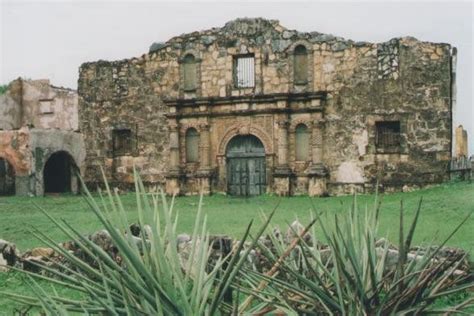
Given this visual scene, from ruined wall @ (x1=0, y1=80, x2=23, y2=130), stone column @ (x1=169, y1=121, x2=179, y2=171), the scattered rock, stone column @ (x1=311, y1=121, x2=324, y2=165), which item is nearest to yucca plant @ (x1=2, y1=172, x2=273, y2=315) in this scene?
the scattered rock

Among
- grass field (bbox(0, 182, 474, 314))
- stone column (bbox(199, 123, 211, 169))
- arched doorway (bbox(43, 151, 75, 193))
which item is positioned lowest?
grass field (bbox(0, 182, 474, 314))

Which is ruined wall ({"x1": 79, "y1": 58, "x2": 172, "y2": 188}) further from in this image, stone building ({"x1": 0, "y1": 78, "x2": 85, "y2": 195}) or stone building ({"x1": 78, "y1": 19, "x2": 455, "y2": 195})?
stone building ({"x1": 0, "y1": 78, "x2": 85, "y2": 195})

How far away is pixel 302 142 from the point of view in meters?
18.7

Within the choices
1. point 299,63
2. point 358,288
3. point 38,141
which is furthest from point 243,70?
point 358,288

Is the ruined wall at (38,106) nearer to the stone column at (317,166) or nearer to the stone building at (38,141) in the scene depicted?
the stone building at (38,141)

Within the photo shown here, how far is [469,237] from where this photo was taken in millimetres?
9070

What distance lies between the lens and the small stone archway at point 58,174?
2230cm

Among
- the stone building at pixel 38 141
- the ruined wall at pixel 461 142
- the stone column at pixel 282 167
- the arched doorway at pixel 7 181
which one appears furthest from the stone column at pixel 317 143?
the arched doorway at pixel 7 181

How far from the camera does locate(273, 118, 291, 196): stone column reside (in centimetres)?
1820

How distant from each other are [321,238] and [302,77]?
33.4ft

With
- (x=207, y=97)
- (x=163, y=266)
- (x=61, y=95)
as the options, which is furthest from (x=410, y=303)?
(x=61, y=95)

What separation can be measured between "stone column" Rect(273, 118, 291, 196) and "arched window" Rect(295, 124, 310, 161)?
38 centimetres

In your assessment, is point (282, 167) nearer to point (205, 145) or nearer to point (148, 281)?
point (205, 145)

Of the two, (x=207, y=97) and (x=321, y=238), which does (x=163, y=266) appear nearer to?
(x=321, y=238)
